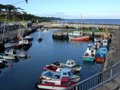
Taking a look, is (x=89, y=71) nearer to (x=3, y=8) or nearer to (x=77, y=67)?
(x=77, y=67)

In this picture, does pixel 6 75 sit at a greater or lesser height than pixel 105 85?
lesser

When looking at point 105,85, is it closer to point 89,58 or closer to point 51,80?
point 51,80

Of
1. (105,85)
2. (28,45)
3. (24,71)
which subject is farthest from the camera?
(28,45)

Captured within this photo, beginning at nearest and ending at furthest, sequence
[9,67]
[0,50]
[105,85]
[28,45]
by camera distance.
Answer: [105,85], [9,67], [0,50], [28,45]

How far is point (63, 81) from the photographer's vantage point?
26.8 metres

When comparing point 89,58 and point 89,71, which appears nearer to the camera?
point 89,71

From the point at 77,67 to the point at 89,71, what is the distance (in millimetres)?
1835

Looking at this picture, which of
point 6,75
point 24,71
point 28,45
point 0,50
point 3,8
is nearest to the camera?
point 6,75

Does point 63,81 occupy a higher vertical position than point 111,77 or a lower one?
lower

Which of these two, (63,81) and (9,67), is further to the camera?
(9,67)

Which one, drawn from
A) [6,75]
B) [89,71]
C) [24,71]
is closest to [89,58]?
[89,71]

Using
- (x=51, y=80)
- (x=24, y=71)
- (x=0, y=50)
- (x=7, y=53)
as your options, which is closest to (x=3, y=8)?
(x=0, y=50)

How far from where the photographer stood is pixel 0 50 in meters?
54.5

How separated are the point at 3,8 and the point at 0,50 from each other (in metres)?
85.9
